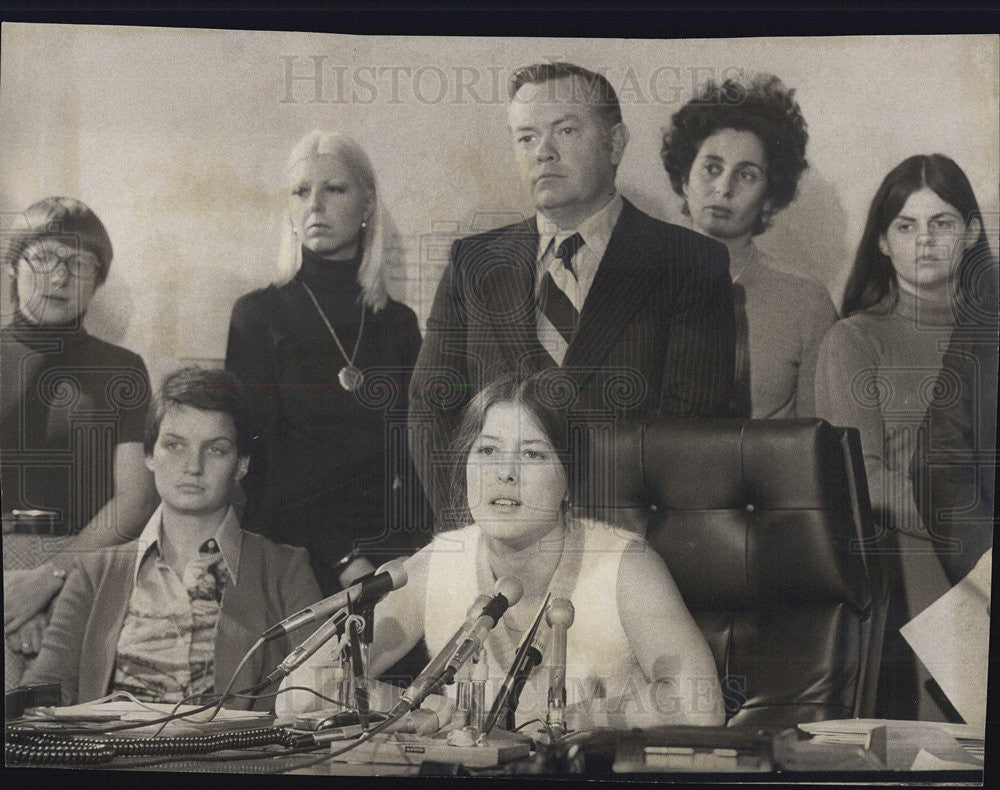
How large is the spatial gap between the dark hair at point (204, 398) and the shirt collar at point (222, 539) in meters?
0.20

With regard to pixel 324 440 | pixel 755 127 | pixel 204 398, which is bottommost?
pixel 324 440

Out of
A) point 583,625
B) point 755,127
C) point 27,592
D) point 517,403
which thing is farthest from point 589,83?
point 27,592

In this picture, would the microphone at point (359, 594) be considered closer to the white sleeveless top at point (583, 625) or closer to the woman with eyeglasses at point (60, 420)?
the white sleeveless top at point (583, 625)

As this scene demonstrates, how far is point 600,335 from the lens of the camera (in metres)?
2.68

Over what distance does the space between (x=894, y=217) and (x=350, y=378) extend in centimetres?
165

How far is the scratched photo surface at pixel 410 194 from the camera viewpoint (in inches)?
105

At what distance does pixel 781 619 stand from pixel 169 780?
1855 millimetres

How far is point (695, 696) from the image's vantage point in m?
2.62

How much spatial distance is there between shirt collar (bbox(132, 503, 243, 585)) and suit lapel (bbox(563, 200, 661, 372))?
108cm

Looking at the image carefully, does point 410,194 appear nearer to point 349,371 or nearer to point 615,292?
point 349,371

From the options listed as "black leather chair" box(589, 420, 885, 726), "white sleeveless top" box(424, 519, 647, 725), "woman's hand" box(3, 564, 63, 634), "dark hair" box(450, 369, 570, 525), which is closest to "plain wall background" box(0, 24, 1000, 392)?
"dark hair" box(450, 369, 570, 525)

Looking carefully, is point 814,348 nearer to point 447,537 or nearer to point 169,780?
point 447,537

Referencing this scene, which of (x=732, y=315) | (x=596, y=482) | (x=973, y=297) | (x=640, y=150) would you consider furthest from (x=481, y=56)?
(x=973, y=297)

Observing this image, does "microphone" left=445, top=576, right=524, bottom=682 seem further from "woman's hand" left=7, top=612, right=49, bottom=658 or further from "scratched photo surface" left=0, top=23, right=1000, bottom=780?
"woman's hand" left=7, top=612, right=49, bottom=658
